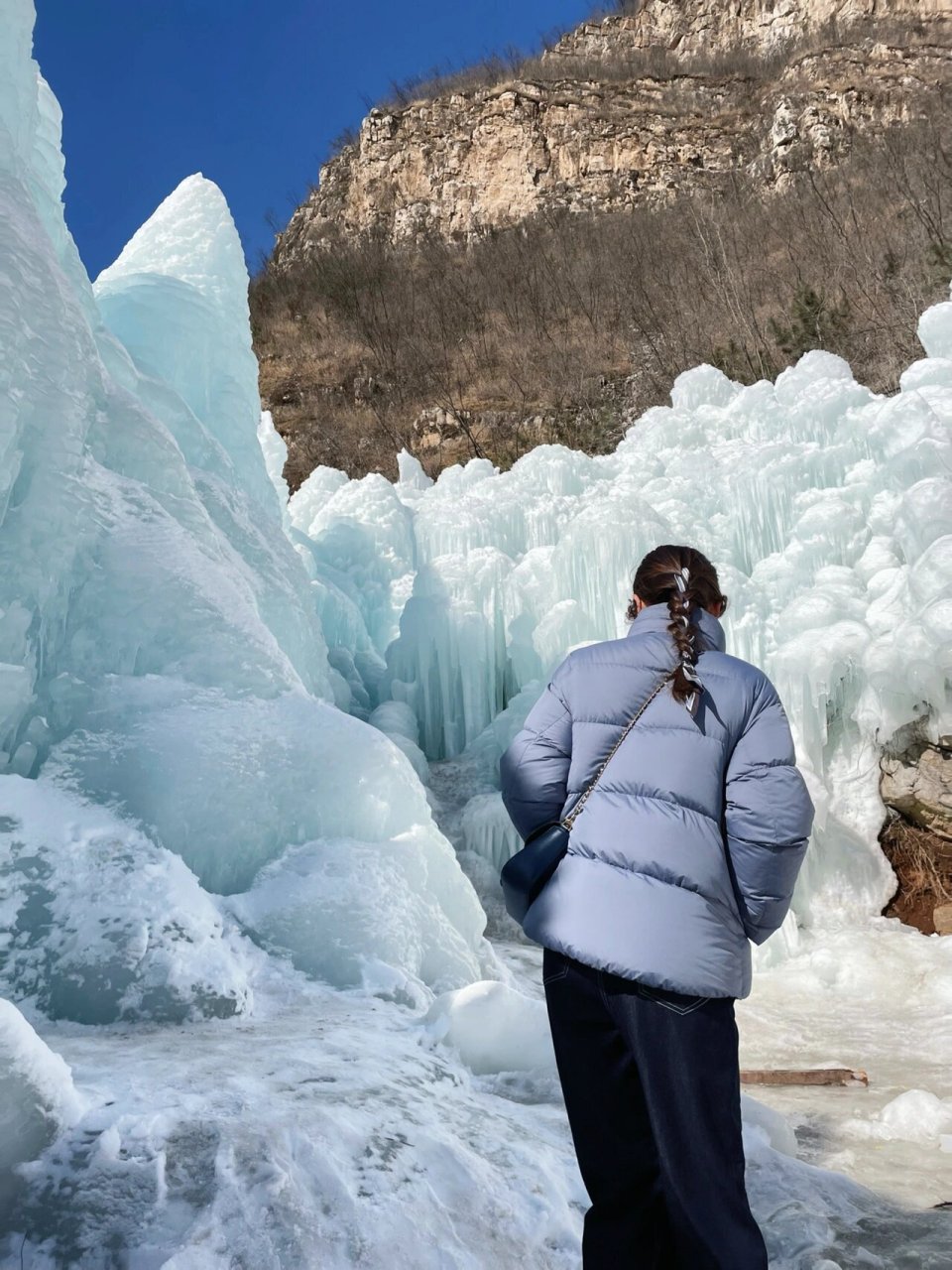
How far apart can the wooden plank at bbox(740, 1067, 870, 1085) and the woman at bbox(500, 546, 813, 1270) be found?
3.41 meters

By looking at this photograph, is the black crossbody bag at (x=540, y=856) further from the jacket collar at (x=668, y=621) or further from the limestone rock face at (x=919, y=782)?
the limestone rock face at (x=919, y=782)

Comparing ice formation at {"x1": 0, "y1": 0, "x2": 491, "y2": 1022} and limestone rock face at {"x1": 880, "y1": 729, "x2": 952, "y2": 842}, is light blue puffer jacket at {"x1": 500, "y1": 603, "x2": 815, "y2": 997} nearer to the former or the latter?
ice formation at {"x1": 0, "y1": 0, "x2": 491, "y2": 1022}

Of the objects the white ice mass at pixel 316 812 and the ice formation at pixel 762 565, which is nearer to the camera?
the white ice mass at pixel 316 812

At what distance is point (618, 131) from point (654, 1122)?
3446cm

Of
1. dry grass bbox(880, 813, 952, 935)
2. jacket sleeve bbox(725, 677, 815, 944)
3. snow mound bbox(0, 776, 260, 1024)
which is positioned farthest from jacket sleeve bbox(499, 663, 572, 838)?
dry grass bbox(880, 813, 952, 935)

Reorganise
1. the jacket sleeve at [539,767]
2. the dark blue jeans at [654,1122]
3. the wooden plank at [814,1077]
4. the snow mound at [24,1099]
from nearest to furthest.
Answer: the dark blue jeans at [654,1122] < the snow mound at [24,1099] < the jacket sleeve at [539,767] < the wooden plank at [814,1077]

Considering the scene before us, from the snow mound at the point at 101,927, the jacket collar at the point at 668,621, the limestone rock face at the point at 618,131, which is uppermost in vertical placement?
the limestone rock face at the point at 618,131

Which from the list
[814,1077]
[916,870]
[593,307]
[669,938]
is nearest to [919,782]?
[916,870]

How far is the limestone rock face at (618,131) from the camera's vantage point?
2962cm

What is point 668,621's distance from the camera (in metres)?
1.90

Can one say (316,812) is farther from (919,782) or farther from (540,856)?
(919,782)

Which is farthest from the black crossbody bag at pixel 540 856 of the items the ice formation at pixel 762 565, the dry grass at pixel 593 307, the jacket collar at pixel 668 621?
the dry grass at pixel 593 307

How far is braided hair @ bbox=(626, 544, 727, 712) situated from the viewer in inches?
72.0

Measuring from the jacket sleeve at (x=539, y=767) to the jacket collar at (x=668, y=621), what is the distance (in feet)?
0.68
